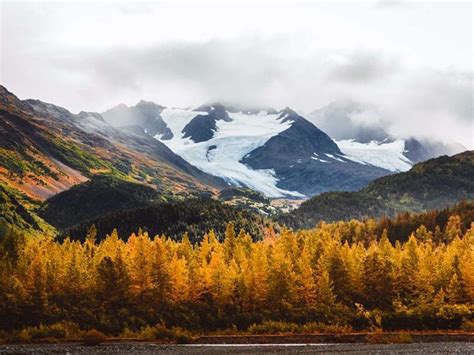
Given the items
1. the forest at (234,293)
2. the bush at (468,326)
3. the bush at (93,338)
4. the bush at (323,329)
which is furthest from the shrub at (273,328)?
the bush at (468,326)

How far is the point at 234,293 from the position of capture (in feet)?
389

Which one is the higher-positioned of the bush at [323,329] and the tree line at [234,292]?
the tree line at [234,292]

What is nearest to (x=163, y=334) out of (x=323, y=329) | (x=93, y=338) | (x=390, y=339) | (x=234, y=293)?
(x=93, y=338)

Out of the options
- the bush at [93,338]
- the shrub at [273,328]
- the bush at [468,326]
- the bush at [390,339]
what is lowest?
the bush at [93,338]

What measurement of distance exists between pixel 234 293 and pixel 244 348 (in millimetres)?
30356

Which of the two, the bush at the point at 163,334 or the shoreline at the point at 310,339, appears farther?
the bush at the point at 163,334

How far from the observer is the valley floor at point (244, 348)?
83.6 metres

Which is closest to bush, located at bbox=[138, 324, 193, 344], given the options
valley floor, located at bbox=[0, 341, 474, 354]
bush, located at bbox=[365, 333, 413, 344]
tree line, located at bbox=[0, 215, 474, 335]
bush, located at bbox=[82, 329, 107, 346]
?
tree line, located at bbox=[0, 215, 474, 335]

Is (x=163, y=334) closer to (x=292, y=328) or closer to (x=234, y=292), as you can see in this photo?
(x=234, y=292)

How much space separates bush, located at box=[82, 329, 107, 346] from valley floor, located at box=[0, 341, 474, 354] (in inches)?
81.2

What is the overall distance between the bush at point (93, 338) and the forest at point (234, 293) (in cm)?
598

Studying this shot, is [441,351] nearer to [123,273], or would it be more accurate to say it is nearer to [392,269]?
[392,269]

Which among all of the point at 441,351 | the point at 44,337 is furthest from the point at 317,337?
the point at 44,337

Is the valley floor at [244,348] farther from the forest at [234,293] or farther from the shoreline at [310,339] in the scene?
the forest at [234,293]
